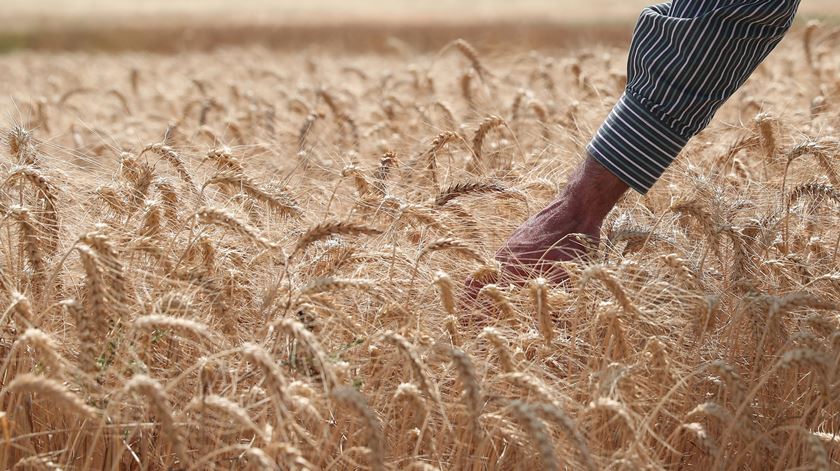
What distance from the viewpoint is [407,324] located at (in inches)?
70.4

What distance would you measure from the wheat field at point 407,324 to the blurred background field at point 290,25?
10.8 metres

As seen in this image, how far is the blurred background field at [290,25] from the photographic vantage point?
14.4m

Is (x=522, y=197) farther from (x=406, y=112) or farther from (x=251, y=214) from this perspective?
(x=406, y=112)

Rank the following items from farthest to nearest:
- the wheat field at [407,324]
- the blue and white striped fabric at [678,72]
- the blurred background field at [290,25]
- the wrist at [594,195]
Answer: the blurred background field at [290,25] → the wrist at [594,195] → the blue and white striped fabric at [678,72] → the wheat field at [407,324]

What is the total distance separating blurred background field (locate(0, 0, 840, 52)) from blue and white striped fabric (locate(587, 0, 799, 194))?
10817mm

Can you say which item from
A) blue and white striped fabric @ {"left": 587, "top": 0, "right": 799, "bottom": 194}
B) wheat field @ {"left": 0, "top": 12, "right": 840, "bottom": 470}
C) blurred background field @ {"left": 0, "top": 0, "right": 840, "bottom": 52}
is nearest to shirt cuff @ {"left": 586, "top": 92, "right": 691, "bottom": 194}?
blue and white striped fabric @ {"left": 587, "top": 0, "right": 799, "bottom": 194}

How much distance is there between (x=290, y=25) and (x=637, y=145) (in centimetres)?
1398

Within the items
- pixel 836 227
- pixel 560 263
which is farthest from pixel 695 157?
pixel 560 263

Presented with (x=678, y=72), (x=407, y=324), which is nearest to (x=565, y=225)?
(x=678, y=72)

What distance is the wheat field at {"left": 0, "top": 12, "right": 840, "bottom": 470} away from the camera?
1.55 metres

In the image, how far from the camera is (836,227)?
2.34 metres

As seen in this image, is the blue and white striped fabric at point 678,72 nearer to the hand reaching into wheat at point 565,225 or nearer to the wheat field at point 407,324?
the hand reaching into wheat at point 565,225

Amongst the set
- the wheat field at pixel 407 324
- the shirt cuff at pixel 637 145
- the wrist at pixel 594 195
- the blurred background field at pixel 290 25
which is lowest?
the blurred background field at pixel 290 25

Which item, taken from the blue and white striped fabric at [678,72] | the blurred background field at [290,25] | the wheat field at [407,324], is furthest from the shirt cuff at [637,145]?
the blurred background field at [290,25]
